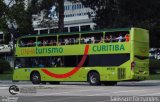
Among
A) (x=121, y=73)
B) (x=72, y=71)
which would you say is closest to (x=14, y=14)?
(x=72, y=71)

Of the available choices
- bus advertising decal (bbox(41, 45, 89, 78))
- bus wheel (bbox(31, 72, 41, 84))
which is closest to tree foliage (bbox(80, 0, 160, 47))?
bus wheel (bbox(31, 72, 41, 84))

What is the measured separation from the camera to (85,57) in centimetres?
3522

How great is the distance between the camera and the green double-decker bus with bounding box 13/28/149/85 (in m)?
33.1

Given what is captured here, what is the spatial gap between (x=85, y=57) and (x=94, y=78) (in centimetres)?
168

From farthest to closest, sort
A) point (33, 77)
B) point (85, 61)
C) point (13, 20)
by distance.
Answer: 1. point (13, 20)
2. point (33, 77)
3. point (85, 61)

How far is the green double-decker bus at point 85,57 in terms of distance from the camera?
33.1 meters

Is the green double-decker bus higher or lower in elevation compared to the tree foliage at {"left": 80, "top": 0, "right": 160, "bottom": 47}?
lower

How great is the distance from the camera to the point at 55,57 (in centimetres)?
3684

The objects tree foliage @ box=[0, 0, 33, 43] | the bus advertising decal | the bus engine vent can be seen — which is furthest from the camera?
tree foliage @ box=[0, 0, 33, 43]

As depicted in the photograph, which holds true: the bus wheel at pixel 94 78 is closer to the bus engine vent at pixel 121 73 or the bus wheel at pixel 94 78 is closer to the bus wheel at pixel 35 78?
the bus engine vent at pixel 121 73

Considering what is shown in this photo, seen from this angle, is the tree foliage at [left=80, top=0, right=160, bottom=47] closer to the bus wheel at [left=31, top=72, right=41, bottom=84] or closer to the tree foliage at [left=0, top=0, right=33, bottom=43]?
the tree foliage at [left=0, top=0, right=33, bottom=43]

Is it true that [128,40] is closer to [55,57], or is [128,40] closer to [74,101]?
[55,57]

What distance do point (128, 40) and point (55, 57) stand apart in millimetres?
6459

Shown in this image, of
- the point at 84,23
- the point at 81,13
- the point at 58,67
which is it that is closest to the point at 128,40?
the point at 58,67
